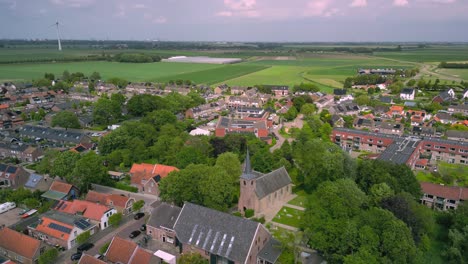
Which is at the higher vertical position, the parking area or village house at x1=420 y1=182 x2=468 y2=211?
village house at x1=420 y1=182 x2=468 y2=211

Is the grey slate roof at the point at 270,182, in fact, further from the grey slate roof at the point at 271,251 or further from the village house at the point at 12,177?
the village house at the point at 12,177

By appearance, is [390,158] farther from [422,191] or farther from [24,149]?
[24,149]

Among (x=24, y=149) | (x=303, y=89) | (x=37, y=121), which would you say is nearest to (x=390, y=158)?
(x=24, y=149)

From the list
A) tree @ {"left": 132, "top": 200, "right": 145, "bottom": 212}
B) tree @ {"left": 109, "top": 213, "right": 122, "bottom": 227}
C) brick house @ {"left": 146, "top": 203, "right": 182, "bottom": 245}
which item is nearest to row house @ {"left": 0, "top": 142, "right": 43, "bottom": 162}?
tree @ {"left": 132, "top": 200, "right": 145, "bottom": 212}

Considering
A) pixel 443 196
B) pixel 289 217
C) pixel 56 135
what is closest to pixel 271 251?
pixel 289 217

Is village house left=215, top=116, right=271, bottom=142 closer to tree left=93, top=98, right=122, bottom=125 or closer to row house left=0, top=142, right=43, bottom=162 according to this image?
tree left=93, top=98, right=122, bottom=125

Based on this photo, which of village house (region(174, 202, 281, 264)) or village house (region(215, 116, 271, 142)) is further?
village house (region(215, 116, 271, 142))

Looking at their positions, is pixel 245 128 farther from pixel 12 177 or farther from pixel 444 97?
pixel 444 97
